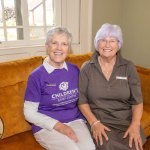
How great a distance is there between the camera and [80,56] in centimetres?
221

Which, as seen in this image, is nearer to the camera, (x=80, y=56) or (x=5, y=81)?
(x=5, y=81)

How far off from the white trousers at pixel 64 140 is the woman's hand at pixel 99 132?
41 mm

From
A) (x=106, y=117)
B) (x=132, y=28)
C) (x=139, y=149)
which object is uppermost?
(x=132, y=28)

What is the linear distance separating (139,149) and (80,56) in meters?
1.02

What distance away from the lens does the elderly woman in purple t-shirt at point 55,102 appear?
60.7 inches

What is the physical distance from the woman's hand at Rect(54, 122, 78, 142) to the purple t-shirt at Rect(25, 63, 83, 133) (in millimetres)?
99

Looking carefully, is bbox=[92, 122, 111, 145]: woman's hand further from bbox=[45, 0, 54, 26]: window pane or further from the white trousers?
bbox=[45, 0, 54, 26]: window pane

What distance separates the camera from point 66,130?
1543mm

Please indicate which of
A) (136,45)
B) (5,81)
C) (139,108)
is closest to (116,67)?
(139,108)

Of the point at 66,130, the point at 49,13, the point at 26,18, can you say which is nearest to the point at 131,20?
the point at 49,13

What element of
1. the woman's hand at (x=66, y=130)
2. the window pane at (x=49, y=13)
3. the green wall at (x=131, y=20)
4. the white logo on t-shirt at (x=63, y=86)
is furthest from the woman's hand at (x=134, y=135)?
the window pane at (x=49, y=13)

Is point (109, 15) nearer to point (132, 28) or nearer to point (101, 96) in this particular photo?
point (132, 28)

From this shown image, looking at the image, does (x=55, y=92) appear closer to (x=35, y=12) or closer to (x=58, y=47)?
(x=58, y=47)

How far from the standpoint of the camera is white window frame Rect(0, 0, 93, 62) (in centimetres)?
267
